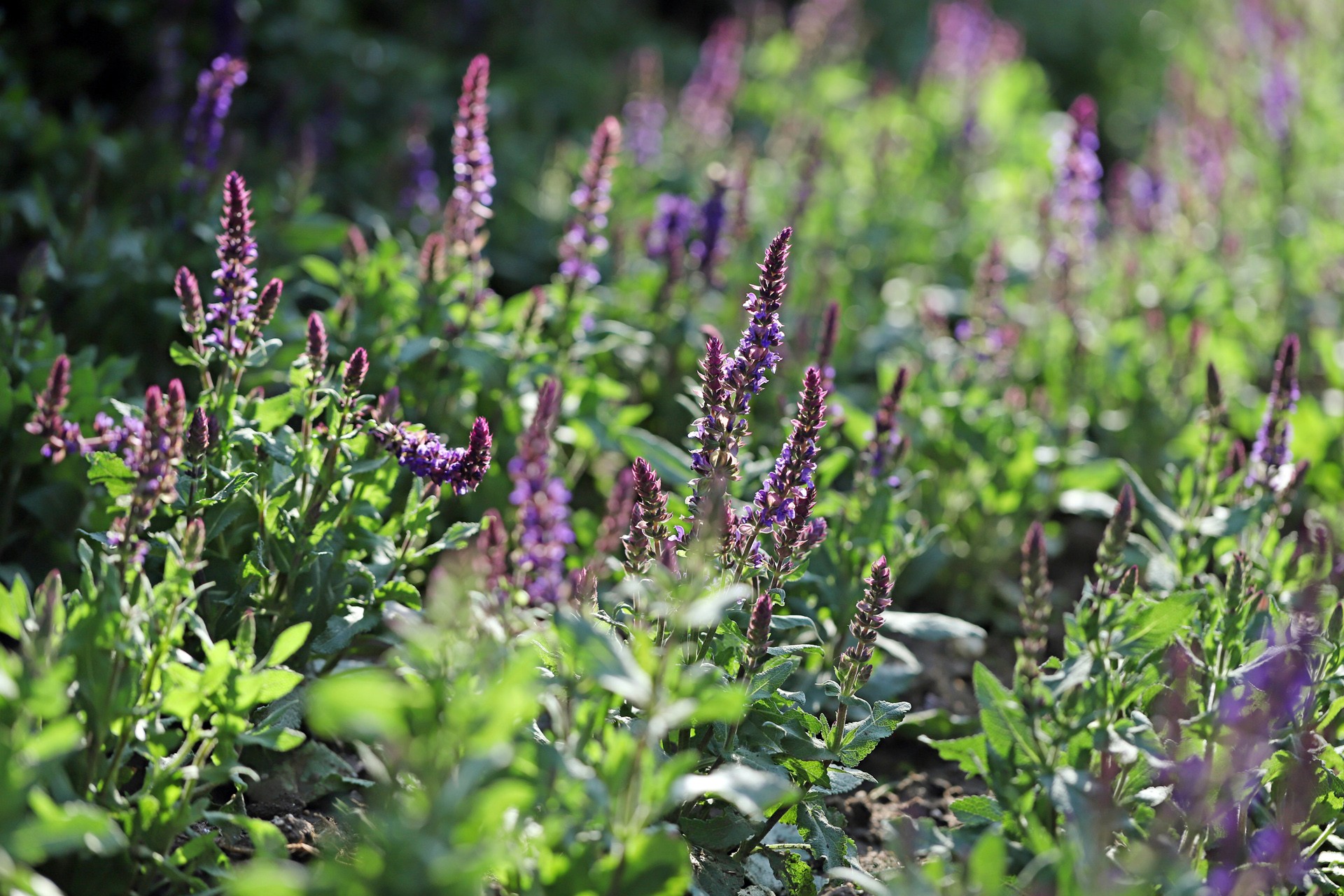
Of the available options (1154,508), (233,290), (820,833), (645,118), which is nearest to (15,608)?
(233,290)

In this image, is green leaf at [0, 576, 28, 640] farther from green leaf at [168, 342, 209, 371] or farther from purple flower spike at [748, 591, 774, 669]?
purple flower spike at [748, 591, 774, 669]

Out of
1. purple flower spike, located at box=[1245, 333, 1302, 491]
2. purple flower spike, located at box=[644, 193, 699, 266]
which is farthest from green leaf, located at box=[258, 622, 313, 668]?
purple flower spike, located at box=[1245, 333, 1302, 491]

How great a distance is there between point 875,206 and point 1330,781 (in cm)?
434

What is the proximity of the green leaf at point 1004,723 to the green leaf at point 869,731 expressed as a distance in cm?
25

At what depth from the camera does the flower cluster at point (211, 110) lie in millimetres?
4254

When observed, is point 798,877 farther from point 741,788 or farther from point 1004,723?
point 741,788

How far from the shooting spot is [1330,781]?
2834 millimetres

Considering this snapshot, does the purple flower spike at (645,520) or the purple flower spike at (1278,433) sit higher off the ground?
the purple flower spike at (1278,433)

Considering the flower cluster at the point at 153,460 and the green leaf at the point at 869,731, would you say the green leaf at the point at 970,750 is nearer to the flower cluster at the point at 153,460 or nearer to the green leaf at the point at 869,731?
the green leaf at the point at 869,731

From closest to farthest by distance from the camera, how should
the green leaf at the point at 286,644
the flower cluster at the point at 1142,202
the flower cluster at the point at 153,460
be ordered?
the flower cluster at the point at 153,460, the green leaf at the point at 286,644, the flower cluster at the point at 1142,202

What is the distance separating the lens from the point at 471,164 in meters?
3.78

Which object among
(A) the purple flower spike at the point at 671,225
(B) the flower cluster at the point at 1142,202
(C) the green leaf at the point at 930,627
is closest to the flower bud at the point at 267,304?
(C) the green leaf at the point at 930,627

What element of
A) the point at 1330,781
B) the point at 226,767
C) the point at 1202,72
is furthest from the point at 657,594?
the point at 1202,72

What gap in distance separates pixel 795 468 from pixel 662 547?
0.35m
